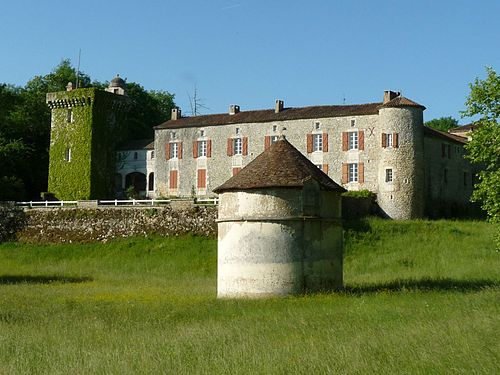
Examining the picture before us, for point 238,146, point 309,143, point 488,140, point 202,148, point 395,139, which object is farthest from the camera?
point 202,148

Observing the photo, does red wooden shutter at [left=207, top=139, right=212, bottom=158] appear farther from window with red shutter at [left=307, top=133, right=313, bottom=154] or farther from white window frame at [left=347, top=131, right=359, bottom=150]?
white window frame at [left=347, top=131, right=359, bottom=150]

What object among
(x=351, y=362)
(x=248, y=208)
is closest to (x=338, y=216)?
(x=248, y=208)

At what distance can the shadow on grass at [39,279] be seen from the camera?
34938 millimetres

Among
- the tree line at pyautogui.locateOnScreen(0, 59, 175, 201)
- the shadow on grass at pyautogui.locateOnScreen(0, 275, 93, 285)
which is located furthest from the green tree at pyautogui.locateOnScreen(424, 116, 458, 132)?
the shadow on grass at pyautogui.locateOnScreen(0, 275, 93, 285)

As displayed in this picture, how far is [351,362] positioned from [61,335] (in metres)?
7.09

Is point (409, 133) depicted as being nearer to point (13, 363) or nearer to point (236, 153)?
point (236, 153)

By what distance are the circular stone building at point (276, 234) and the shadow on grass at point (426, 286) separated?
1249 mm

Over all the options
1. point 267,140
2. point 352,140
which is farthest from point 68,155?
point 352,140

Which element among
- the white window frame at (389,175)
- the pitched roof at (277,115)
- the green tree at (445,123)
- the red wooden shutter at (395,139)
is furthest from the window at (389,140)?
the green tree at (445,123)

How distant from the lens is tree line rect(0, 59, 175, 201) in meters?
61.0

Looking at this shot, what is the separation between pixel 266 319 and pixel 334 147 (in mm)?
34442

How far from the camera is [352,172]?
5266cm

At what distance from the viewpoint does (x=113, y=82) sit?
221 ft

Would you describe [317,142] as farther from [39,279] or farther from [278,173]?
[278,173]
